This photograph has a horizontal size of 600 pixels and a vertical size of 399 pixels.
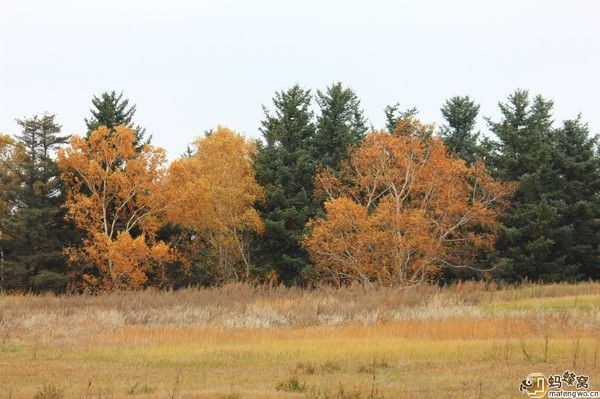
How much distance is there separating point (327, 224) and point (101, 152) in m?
17.0


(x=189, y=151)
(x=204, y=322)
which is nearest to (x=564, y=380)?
(x=204, y=322)

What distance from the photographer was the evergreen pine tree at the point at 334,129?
5234 cm

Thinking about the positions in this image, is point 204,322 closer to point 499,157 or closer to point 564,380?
point 564,380

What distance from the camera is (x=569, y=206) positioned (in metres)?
45.3

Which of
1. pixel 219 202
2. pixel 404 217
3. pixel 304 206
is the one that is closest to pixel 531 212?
pixel 404 217

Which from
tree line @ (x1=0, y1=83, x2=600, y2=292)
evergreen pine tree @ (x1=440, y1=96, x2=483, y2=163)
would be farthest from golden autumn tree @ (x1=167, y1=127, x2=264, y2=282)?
evergreen pine tree @ (x1=440, y1=96, x2=483, y2=163)

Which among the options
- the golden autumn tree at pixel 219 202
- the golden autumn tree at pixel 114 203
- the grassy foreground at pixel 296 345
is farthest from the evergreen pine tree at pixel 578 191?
the golden autumn tree at pixel 114 203

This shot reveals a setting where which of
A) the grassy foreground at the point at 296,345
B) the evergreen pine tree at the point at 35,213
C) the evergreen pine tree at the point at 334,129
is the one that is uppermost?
the evergreen pine tree at the point at 334,129

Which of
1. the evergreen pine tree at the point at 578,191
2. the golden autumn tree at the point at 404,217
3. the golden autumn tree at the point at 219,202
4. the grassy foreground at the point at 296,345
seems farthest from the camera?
the golden autumn tree at the point at 219,202

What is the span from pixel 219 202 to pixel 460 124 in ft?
73.8

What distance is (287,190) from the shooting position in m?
50.8

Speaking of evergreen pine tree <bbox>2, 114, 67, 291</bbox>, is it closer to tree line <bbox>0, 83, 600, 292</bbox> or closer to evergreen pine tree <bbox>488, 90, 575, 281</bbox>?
tree line <bbox>0, 83, 600, 292</bbox>

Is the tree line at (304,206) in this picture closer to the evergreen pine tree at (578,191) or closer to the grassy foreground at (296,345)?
the evergreen pine tree at (578,191)

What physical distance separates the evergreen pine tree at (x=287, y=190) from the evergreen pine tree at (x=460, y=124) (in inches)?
486
